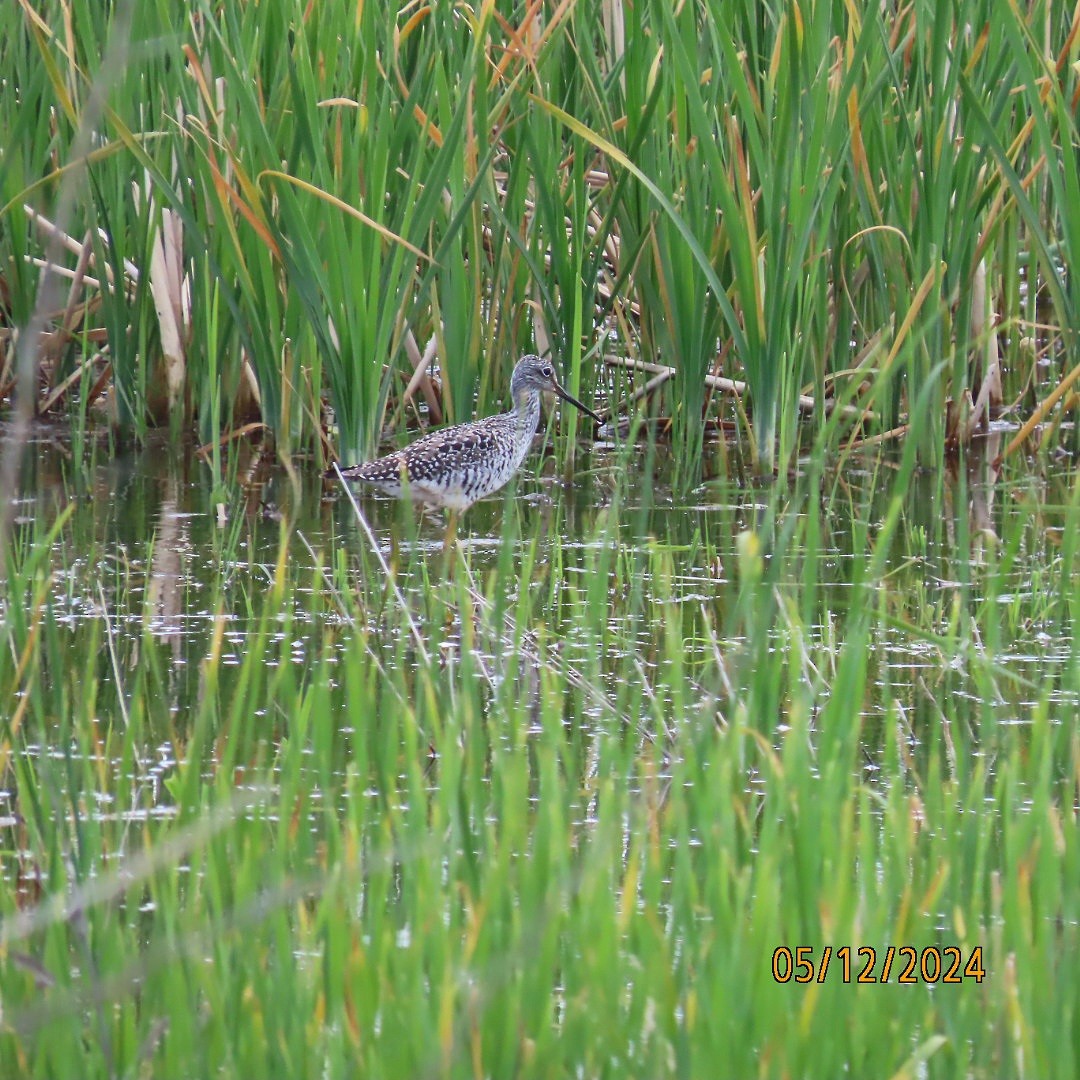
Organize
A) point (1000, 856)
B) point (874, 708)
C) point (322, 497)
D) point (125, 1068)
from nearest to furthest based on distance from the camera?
point (125, 1068) < point (1000, 856) < point (874, 708) < point (322, 497)

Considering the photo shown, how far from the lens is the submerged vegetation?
216cm

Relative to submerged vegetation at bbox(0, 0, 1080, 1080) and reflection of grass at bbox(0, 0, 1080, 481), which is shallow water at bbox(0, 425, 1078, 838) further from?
reflection of grass at bbox(0, 0, 1080, 481)

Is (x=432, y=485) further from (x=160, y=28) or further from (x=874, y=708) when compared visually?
(x=874, y=708)

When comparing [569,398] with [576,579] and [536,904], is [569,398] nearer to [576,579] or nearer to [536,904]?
[576,579]

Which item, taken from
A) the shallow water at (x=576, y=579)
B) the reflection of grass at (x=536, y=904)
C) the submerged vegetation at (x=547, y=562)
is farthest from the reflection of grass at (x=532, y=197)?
the reflection of grass at (x=536, y=904)

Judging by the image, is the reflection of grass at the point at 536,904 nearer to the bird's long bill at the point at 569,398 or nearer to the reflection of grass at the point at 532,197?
the reflection of grass at the point at 532,197

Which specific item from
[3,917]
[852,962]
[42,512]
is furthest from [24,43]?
[852,962]

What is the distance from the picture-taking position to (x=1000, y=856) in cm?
304

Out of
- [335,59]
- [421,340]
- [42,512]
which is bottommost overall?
[42,512]

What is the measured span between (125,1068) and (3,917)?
34 cm

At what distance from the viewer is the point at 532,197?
7.04 metres
